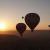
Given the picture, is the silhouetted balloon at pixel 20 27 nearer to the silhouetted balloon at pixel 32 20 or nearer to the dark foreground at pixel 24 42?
the silhouetted balloon at pixel 32 20

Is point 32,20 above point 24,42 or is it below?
above

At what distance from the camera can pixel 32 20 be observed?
340cm

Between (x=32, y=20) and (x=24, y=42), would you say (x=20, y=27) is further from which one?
(x=24, y=42)

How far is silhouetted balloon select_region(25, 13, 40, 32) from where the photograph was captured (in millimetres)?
3346

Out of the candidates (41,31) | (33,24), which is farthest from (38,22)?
(41,31)

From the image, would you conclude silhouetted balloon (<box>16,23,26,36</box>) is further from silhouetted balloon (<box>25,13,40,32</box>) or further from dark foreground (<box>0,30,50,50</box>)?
dark foreground (<box>0,30,50,50</box>)

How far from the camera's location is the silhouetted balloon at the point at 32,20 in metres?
3.35

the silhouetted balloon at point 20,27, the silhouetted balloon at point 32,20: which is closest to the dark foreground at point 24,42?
the silhouetted balloon at point 20,27

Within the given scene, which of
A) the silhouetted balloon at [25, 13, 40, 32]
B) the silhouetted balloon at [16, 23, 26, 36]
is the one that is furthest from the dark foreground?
the silhouetted balloon at [25, 13, 40, 32]

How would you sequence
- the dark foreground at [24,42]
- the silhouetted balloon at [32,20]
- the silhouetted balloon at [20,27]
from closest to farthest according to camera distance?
the dark foreground at [24,42]
the silhouetted balloon at [20,27]
the silhouetted balloon at [32,20]

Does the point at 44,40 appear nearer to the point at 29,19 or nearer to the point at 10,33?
the point at 10,33

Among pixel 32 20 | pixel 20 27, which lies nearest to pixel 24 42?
pixel 20 27

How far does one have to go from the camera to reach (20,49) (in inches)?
108

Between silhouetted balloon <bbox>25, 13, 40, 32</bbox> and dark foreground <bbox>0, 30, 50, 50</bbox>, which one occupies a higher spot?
silhouetted balloon <bbox>25, 13, 40, 32</bbox>
